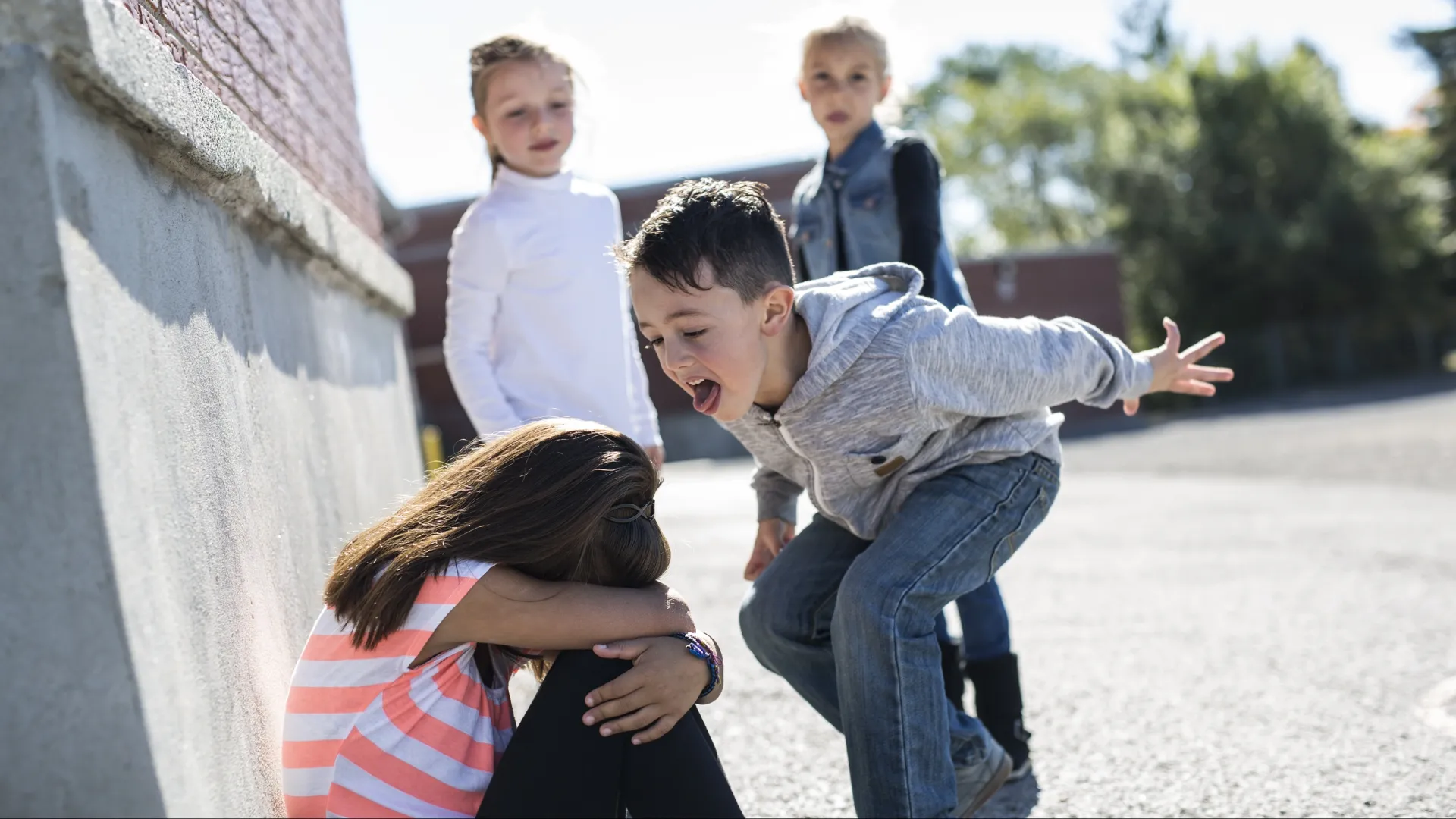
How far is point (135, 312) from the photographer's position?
1864 millimetres

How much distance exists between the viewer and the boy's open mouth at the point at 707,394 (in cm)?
265

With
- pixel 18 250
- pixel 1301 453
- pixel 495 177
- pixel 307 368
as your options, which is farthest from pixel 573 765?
pixel 1301 453

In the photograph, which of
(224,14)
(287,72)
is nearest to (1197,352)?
(224,14)

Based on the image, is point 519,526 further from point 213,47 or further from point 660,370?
point 660,370

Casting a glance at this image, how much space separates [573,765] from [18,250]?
105cm

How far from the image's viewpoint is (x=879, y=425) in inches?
111

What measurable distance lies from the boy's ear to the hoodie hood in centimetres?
5

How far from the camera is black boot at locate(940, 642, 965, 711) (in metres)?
3.62

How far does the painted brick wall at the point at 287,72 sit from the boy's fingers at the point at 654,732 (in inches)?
54.7

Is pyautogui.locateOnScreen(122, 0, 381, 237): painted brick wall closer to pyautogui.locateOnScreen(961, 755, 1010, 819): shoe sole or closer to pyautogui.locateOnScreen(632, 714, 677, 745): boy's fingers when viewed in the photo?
pyautogui.locateOnScreen(632, 714, 677, 745): boy's fingers

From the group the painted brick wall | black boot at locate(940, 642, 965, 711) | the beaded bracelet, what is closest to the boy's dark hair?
the beaded bracelet

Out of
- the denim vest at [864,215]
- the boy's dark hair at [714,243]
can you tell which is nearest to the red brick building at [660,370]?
the denim vest at [864,215]

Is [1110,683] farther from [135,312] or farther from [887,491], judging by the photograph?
[135,312]

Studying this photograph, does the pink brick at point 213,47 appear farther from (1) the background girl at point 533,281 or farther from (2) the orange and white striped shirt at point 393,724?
(2) the orange and white striped shirt at point 393,724
